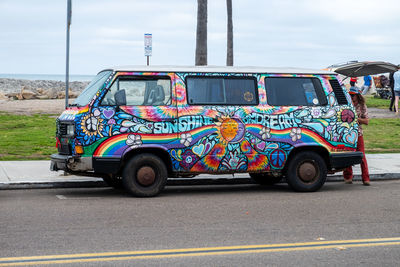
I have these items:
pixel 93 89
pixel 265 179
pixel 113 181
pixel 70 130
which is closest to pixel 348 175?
pixel 265 179

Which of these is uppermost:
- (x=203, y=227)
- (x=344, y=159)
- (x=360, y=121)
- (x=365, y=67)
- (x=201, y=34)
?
(x=201, y=34)

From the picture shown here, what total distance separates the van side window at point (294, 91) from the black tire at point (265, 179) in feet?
5.97

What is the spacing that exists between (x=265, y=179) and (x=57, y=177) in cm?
386

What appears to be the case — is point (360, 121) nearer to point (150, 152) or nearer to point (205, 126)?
point (205, 126)

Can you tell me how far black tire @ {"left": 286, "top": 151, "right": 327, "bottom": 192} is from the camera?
1173cm

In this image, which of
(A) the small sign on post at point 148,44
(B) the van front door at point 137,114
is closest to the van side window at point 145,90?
(B) the van front door at point 137,114

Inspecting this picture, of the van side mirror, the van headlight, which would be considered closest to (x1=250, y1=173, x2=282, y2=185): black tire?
the van side mirror

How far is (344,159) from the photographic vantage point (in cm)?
1195

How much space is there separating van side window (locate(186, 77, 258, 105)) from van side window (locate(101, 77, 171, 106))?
0.37m

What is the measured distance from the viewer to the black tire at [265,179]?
42.6ft

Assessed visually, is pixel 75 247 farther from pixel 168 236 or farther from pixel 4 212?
pixel 4 212

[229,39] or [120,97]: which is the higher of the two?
[229,39]

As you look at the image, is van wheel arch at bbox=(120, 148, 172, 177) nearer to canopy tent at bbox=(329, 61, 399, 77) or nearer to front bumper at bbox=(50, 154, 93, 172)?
front bumper at bbox=(50, 154, 93, 172)

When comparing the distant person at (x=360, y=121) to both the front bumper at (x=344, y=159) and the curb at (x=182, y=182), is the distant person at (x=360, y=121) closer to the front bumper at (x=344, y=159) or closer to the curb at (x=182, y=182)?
the curb at (x=182, y=182)
